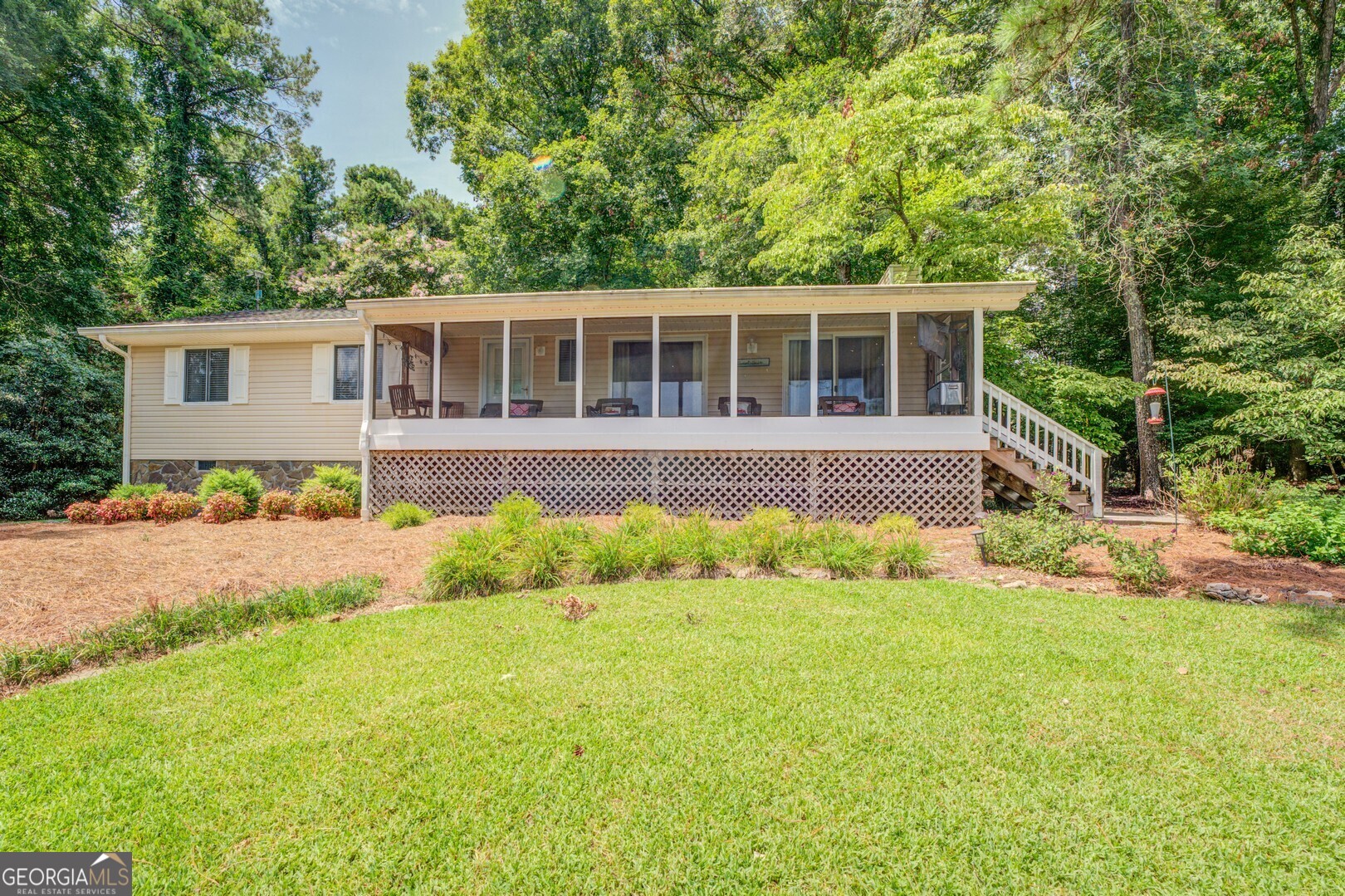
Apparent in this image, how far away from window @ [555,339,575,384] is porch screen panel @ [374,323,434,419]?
245cm

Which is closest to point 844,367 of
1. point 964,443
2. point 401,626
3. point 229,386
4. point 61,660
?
point 964,443

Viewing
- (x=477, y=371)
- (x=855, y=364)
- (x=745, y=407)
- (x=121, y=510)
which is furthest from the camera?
(x=477, y=371)

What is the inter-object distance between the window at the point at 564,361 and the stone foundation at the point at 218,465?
4.56m

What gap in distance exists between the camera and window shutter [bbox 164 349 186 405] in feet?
39.8

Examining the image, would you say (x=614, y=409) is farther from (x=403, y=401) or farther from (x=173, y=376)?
(x=173, y=376)

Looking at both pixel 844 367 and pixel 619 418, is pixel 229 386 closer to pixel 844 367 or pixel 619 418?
pixel 619 418

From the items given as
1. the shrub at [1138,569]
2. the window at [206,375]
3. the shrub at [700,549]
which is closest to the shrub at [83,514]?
the window at [206,375]

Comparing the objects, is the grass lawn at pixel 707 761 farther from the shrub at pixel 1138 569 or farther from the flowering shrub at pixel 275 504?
the flowering shrub at pixel 275 504

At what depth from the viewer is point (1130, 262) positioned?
11.3 metres

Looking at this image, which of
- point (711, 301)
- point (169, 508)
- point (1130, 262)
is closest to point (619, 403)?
point (711, 301)

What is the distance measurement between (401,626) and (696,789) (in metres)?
2.92

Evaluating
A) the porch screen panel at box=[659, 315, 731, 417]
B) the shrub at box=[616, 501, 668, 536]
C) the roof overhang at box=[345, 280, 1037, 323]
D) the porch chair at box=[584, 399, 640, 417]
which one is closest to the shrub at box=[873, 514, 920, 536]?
the shrub at box=[616, 501, 668, 536]

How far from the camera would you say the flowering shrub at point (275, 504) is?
967 centimetres

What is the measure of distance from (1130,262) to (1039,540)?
8797 mm
